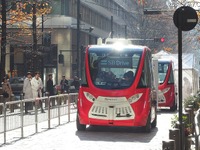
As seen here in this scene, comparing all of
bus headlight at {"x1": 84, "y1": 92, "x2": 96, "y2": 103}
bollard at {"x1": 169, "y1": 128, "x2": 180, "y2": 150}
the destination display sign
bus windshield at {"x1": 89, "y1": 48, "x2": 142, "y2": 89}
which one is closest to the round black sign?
bollard at {"x1": 169, "y1": 128, "x2": 180, "y2": 150}

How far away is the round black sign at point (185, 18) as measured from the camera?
11609mm

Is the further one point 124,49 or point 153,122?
point 153,122

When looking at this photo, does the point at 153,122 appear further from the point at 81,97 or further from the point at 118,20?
the point at 118,20

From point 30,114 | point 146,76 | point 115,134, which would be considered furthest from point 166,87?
point 30,114

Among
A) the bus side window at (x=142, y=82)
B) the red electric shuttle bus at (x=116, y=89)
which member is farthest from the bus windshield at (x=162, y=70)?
the bus side window at (x=142, y=82)

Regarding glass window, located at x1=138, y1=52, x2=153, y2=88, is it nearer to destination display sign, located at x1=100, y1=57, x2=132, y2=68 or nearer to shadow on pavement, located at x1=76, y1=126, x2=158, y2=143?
destination display sign, located at x1=100, y1=57, x2=132, y2=68

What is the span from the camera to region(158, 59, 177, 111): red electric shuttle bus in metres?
31.2


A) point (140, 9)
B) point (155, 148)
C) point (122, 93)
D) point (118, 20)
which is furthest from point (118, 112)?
point (118, 20)

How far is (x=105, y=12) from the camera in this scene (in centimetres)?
7925

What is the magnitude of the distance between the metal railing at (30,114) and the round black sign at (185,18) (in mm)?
5372

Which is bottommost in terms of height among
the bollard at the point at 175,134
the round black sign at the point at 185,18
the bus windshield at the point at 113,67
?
the bollard at the point at 175,134

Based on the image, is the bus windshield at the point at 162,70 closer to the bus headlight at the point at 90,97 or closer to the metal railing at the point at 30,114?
the metal railing at the point at 30,114

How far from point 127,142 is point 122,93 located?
2591 mm

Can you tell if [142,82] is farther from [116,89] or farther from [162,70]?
[162,70]
